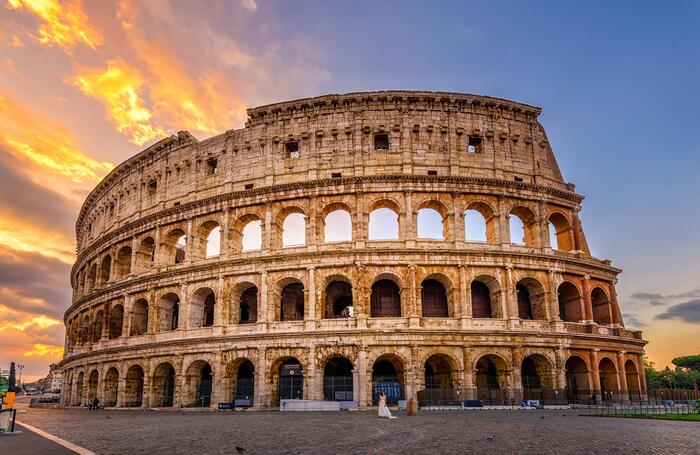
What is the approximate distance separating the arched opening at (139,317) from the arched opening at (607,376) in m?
29.8

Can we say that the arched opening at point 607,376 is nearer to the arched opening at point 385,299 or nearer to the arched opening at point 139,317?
the arched opening at point 385,299

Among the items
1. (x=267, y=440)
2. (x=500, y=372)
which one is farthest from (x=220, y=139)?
(x=267, y=440)

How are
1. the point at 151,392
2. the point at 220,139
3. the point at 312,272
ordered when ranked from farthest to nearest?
1. the point at 220,139
2. the point at 151,392
3. the point at 312,272

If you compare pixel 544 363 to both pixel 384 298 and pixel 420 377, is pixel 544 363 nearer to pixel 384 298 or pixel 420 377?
pixel 420 377

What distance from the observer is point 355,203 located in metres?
30.6

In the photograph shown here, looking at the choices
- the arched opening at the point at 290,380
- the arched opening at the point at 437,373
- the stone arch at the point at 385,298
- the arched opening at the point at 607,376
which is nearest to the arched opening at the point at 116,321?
the arched opening at the point at 290,380

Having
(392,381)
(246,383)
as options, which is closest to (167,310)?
(246,383)

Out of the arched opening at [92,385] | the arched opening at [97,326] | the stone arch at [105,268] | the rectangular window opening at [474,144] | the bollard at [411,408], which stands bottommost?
the bollard at [411,408]

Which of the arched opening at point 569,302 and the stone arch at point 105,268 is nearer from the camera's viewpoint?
the arched opening at point 569,302

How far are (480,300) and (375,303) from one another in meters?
6.37

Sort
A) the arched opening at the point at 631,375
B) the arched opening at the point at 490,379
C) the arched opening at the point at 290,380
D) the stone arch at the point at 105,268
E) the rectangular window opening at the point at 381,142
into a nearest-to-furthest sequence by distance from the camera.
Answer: the arched opening at the point at 490,379 < the arched opening at the point at 290,380 < the arched opening at the point at 631,375 < the rectangular window opening at the point at 381,142 < the stone arch at the point at 105,268

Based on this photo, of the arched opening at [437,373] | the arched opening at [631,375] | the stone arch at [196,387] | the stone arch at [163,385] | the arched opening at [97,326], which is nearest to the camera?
the arched opening at [437,373]

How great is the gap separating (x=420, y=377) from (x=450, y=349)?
88.0 inches

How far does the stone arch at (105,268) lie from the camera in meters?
40.0
